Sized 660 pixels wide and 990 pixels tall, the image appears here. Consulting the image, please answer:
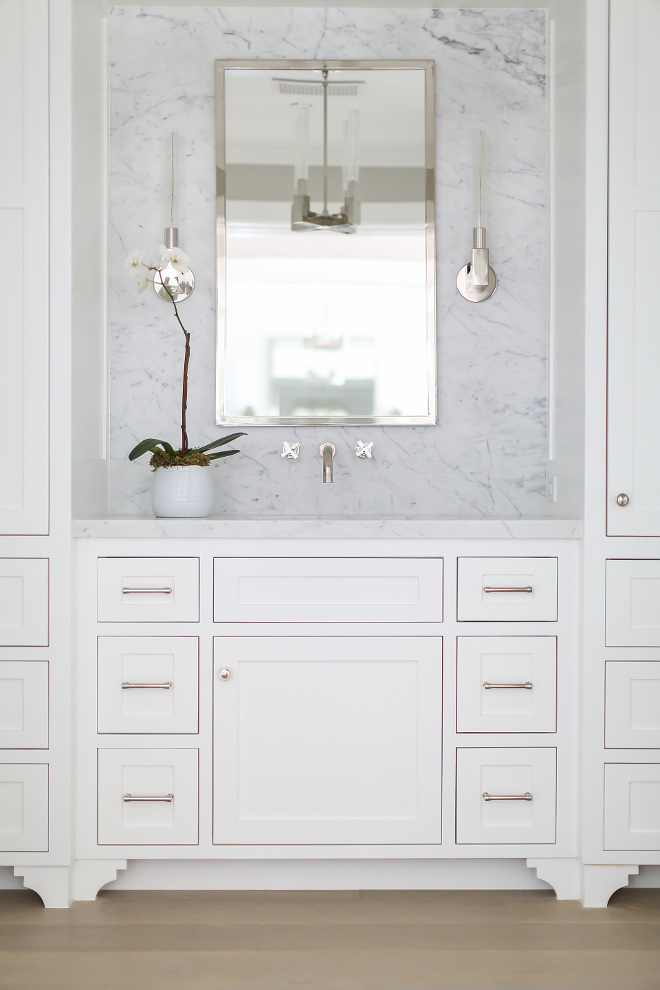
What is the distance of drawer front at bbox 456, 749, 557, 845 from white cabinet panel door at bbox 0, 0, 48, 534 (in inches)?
51.5

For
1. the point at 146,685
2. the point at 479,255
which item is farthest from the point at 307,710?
the point at 479,255

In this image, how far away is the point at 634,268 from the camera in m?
2.13

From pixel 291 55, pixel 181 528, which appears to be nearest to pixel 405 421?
pixel 181 528

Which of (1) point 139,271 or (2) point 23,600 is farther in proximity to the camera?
(1) point 139,271

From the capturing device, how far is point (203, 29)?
256 cm

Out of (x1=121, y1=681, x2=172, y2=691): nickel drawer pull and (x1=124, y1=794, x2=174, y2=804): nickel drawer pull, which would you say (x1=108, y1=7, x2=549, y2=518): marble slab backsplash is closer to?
(x1=121, y1=681, x2=172, y2=691): nickel drawer pull

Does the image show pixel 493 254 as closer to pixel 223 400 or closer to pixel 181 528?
pixel 223 400

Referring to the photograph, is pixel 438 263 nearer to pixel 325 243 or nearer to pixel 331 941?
pixel 325 243

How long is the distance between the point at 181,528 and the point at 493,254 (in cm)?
134

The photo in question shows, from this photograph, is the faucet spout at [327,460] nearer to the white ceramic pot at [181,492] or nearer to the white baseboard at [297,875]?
the white ceramic pot at [181,492]

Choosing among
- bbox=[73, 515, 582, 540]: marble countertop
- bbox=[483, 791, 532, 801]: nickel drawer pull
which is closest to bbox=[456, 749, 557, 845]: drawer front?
bbox=[483, 791, 532, 801]: nickel drawer pull

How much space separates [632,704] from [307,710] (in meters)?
0.85

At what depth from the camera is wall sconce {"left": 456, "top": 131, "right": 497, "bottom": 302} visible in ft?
8.30

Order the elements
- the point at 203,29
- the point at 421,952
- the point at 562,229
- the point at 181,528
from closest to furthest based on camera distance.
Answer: the point at 421,952
the point at 181,528
the point at 562,229
the point at 203,29
